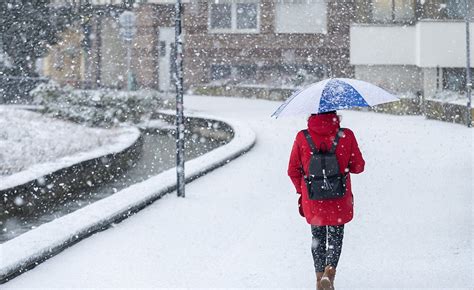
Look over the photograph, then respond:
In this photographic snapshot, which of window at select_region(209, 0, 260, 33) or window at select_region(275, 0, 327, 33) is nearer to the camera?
window at select_region(275, 0, 327, 33)

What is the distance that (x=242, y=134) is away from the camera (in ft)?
68.1

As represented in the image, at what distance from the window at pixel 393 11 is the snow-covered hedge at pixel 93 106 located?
12.0 m

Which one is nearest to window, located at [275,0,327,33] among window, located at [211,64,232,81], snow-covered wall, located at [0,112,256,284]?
window, located at [211,64,232,81]

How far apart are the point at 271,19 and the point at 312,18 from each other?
6.77 feet

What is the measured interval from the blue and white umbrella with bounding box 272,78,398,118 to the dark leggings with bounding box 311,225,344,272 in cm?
87

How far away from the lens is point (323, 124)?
6.14 meters

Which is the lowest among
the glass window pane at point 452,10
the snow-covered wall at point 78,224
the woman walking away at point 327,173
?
the snow-covered wall at point 78,224

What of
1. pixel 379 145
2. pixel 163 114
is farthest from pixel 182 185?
pixel 163 114

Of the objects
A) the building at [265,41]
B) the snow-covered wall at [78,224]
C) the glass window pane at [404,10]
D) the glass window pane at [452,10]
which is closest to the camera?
the snow-covered wall at [78,224]

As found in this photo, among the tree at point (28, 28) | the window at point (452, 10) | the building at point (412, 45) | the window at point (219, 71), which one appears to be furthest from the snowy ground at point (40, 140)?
the window at point (219, 71)

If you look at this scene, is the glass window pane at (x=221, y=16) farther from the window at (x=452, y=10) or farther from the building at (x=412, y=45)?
the window at (x=452, y=10)

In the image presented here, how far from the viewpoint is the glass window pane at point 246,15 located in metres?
44.7

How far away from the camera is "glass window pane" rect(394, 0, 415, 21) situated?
115 ft

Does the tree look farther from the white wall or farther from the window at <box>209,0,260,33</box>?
the window at <box>209,0,260,33</box>
